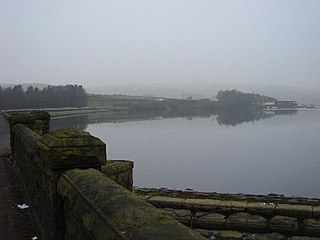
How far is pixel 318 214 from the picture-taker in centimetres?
823

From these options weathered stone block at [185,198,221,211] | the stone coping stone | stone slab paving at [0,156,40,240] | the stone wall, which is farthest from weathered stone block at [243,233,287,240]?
the stone wall

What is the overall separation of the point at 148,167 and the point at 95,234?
28201 mm

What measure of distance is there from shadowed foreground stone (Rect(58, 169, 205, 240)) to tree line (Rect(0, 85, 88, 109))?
221 ft

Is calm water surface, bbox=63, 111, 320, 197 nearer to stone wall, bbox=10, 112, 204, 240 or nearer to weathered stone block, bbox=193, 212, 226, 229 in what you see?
weathered stone block, bbox=193, 212, 226, 229

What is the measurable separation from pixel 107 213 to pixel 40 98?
288 feet

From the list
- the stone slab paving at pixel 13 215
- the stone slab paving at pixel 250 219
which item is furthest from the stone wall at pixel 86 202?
the stone slab paving at pixel 250 219

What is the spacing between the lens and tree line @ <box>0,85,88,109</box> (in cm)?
7454

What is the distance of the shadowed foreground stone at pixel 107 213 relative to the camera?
1737 millimetres

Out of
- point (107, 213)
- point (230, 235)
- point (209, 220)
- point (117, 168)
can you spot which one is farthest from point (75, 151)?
point (209, 220)

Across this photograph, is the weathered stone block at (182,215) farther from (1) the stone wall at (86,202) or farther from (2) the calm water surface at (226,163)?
(2) the calm water surface at (226,163)

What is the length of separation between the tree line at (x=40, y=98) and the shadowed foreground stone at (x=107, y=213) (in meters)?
67.4

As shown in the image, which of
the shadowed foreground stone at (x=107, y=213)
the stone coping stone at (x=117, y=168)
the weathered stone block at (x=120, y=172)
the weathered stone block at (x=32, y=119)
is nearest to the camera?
the shadowed foreground stone at (x=107, y=213)

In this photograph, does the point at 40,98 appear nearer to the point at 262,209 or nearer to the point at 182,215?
the point at 182,215

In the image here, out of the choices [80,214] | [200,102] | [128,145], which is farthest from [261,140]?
[200,102]
